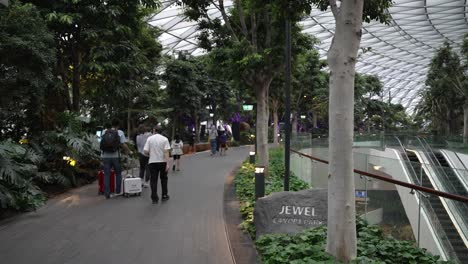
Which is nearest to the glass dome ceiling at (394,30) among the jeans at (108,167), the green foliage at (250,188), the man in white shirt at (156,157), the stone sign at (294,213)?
the green foliage at (250,188)

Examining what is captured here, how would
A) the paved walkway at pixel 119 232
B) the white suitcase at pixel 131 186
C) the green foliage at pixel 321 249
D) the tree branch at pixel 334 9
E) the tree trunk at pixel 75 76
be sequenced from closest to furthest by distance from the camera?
the green foliage at pixel 321 249 → the tree branch at pixel 334 9 → the paved walkway at pixel 119 232 → the white suitcase at pixel 131 186 → the tree trunk at pixel 75 76

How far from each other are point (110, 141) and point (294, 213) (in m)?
4.93

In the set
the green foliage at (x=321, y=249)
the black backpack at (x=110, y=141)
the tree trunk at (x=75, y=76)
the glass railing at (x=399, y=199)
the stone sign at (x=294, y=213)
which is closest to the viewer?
the green foliage at (x=321, y=249)

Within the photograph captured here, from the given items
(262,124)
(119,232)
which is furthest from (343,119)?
(262,124)

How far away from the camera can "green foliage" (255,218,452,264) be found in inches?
165

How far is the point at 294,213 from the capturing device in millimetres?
5695

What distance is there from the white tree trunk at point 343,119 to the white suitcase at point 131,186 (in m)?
6.36

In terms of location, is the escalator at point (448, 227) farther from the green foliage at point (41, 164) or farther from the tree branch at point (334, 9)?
the green foliage at point (41, 164)

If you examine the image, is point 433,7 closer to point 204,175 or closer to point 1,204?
point 204,175

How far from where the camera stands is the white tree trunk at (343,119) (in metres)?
3.92

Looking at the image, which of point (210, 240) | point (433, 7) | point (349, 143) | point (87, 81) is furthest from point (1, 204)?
point (433, 7)

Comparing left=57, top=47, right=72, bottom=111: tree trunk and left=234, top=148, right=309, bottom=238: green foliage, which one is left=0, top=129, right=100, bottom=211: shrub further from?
left=234, top=148, right=309, bottom=238: green foliage

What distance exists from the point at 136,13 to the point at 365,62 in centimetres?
4894

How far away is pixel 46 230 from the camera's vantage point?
6465mm
